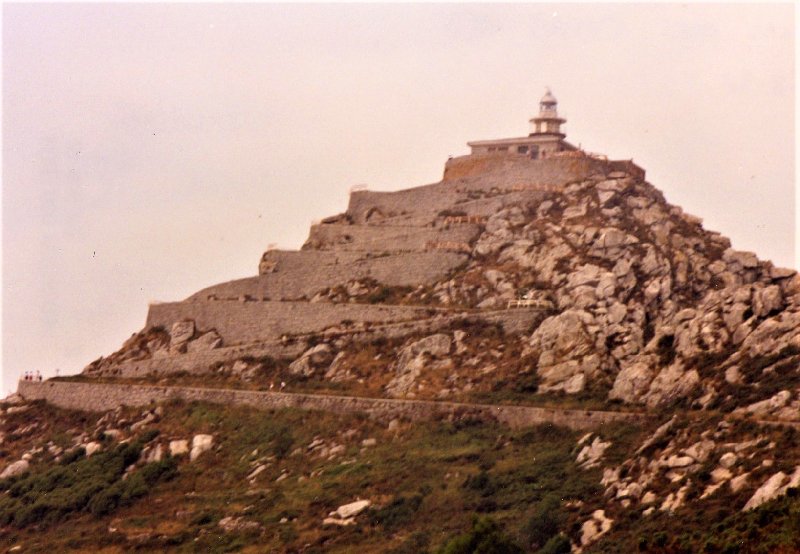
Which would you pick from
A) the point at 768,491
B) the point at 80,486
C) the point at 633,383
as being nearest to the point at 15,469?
the point at 80,486

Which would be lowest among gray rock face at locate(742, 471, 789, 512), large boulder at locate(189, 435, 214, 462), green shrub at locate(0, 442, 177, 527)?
gray rock face at locate(742, 471, 789, 512)

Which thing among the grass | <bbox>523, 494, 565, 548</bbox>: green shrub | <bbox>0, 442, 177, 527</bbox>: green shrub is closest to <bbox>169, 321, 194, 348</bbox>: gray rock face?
the grass

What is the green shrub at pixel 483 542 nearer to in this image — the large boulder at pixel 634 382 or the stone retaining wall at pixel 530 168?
the large boulder at pixel 634 382

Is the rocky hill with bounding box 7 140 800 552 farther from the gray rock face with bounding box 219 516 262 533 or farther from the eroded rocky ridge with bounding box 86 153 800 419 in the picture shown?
the gray rock face with bounding box 219 516 262 533

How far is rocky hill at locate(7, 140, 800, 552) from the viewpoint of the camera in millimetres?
75812

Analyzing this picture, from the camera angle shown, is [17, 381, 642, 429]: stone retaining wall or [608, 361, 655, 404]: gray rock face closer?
[608, 361, 655, 404]: gray rock face

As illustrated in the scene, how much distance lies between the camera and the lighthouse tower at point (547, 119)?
11338cm

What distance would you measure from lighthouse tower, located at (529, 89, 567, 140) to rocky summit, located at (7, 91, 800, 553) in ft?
0.40

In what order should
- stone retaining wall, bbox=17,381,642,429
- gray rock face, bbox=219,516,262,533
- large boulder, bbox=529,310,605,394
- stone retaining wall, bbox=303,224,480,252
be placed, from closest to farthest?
gray rock face, bbox=219,516,262,533
stone retaining wall, bbox=17,381,642,429
large boulder, bbox=529,310,605,394
stone retaining wall, bbox=303,224,480,252

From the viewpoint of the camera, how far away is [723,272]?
9581 cm

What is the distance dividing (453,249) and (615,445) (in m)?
24.1

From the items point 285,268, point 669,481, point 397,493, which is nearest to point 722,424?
point 669,481

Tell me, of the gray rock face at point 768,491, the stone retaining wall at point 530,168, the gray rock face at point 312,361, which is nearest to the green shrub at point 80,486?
the gray rock face at point 312,361

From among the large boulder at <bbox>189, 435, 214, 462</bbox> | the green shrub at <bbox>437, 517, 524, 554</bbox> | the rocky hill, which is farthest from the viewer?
the large boulder at <bbox>189, 435, 214, 462</bbox>
